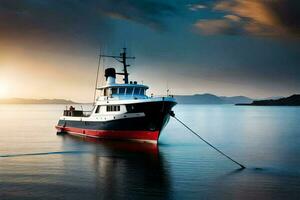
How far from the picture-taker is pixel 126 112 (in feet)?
131

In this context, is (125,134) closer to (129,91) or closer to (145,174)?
(129,91)

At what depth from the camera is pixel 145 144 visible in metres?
40.5

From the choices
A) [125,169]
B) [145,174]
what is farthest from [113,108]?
[145,174]

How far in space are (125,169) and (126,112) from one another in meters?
13.2

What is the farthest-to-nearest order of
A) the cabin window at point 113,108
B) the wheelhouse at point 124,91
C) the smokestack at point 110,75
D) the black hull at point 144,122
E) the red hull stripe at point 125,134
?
1. the smokestack at point 110,75
2. the wheelhouse at point 124,91
3. the cabin window at point 113,108
4. the red hull stripe at point 125,134
5. the black hull at point 144,122

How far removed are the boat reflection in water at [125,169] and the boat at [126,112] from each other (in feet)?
4.42

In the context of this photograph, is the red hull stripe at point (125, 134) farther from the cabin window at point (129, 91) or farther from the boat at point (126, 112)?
the cabin window at point (129, 91)

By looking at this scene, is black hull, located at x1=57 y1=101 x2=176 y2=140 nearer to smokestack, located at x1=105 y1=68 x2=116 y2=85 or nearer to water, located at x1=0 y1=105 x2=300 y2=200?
water, located at x1=0 y1=105 x2=300 y2=200

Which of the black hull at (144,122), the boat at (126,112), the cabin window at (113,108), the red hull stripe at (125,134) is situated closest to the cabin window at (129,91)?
the boat at (126,112)

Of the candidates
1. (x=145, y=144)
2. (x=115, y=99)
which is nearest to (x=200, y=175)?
(x=145, y=144)

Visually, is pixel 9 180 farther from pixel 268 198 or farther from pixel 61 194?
pixel 268 198

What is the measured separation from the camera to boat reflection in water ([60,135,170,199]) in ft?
66.7

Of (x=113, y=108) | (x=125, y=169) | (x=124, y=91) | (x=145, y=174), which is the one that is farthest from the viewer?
(x=124, y=91)

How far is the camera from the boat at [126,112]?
39062mm
